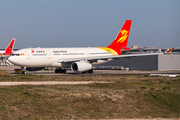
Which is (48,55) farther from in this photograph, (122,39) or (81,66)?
(122,39)

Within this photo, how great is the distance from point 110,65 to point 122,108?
172ft

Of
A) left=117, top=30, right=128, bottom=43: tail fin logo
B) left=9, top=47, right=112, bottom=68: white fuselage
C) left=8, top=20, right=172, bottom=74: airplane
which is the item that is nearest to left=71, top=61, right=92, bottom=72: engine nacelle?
left=8, top=20, right=172, bottom=74: airplane

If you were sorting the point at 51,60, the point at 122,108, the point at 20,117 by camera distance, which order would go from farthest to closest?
the point at 51,60, the point at 122,108, the point at 20,117

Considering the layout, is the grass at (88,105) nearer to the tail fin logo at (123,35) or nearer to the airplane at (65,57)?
the airplane at (65,57)

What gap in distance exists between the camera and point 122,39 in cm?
5709

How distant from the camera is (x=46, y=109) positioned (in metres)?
17.9

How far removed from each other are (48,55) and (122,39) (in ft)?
54.3

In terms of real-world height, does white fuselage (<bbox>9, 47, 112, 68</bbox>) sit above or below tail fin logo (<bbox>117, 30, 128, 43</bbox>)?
below

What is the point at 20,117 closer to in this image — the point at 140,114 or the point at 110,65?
the point at 140,114

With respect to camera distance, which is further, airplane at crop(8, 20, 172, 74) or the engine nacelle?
the engine nacelle

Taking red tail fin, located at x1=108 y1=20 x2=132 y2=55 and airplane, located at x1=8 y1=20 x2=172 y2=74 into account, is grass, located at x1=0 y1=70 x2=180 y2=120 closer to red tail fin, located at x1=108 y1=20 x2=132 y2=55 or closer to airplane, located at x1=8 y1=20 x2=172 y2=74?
airplane, located at x1=8 y1=20 x2=172 y2=74

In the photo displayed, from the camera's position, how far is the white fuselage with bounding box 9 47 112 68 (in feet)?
149

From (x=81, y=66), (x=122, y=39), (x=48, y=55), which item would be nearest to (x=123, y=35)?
(x=122, y=39)

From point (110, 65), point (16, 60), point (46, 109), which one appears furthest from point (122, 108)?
point (110, 65)
